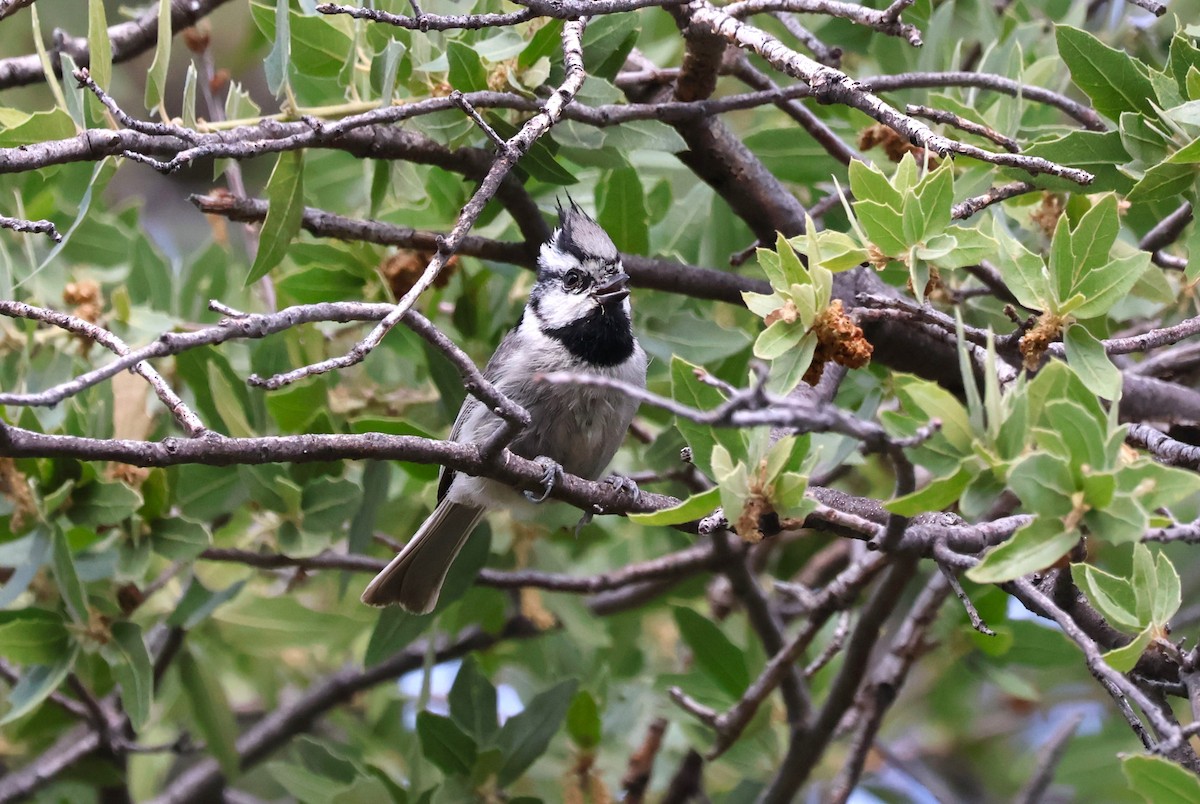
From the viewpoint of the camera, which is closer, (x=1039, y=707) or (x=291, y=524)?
(x=291, y=524)

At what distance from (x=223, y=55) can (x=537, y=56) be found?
5.41 m

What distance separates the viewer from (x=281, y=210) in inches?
121

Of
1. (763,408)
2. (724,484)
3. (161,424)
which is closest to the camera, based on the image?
(763,408)

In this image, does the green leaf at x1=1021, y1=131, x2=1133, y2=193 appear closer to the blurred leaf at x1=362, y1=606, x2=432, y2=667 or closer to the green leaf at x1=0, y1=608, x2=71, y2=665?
the blurred leaf at x1=362, y1=606, x2=432, y2=667

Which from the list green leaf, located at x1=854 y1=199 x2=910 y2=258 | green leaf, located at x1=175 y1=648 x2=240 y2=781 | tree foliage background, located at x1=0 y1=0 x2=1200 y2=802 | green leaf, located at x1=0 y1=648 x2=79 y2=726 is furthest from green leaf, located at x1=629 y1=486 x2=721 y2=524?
green leaf, located at x1=175 y1=648 x2=240 y2=781

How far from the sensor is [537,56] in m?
3.24

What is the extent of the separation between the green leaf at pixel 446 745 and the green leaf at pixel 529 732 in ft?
0.32

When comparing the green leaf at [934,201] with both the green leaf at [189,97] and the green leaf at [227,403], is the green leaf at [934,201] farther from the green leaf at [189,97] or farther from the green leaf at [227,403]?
the green leaf at [227,403]

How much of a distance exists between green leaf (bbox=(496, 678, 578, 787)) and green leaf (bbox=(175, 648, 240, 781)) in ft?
2.98

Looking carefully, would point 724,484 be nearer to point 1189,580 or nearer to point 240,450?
point 240,450

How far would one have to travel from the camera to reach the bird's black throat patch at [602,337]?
414cm

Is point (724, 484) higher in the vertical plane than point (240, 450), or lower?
higher

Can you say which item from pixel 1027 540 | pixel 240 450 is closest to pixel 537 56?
pixel 240 450

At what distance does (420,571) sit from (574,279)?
1.08 metres
